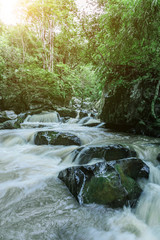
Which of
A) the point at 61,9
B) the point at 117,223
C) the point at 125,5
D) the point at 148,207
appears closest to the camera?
the point at 117,223

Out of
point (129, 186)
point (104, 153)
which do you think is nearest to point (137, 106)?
point (104, 153)

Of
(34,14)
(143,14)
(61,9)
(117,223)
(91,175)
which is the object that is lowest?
(117,223)

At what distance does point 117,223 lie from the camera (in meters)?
1.59

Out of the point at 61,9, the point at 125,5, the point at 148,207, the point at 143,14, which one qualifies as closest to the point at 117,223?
the point at 148,207

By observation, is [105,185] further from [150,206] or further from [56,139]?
[56,139]

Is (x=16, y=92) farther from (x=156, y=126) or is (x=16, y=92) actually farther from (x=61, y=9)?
(x=156, y=126)

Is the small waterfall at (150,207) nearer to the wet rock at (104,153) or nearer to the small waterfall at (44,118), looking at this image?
the wet rock at (104,153)

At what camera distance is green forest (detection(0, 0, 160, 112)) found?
3844 millimetres

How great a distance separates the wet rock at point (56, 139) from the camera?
14.5ft

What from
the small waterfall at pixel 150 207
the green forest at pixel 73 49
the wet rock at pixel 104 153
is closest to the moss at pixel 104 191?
the small waterfall at pixel 150 207

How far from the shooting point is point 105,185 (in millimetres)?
1833

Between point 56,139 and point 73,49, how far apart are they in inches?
565

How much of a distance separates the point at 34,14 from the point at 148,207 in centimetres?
1675

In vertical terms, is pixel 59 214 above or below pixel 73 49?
below
